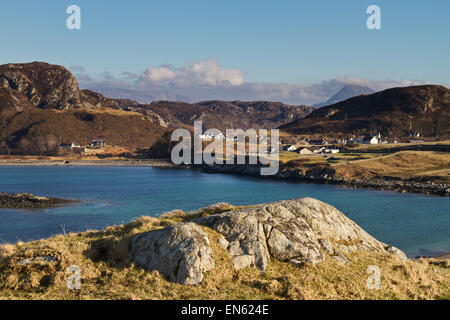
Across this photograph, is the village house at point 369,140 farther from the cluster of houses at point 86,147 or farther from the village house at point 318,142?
the cluster of houses at point 86,147

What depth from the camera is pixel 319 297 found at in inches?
475

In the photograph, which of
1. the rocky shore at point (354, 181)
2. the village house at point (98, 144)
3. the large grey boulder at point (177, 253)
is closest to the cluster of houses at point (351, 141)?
the rocky shore at point (354, 181)

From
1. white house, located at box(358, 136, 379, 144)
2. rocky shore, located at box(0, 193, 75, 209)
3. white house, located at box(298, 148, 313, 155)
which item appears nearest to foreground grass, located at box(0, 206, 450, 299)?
rocky shore, located at box(0, 193, 75, 209)

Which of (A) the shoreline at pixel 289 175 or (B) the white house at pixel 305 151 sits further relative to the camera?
(B) the white house at pixel 305 151

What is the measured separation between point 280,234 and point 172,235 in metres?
4.19

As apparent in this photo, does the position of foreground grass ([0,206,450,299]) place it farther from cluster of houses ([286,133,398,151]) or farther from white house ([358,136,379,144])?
cluster of houses ([286,133,398,151])

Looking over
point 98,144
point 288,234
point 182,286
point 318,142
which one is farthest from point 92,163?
point 182,286

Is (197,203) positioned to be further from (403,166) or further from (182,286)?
(403,166)

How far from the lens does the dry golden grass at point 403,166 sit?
92688mm

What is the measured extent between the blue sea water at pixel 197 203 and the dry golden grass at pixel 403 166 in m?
15.5

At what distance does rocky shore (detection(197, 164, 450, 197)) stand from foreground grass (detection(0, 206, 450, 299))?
67142 millimetres

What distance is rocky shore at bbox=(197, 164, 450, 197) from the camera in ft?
255
